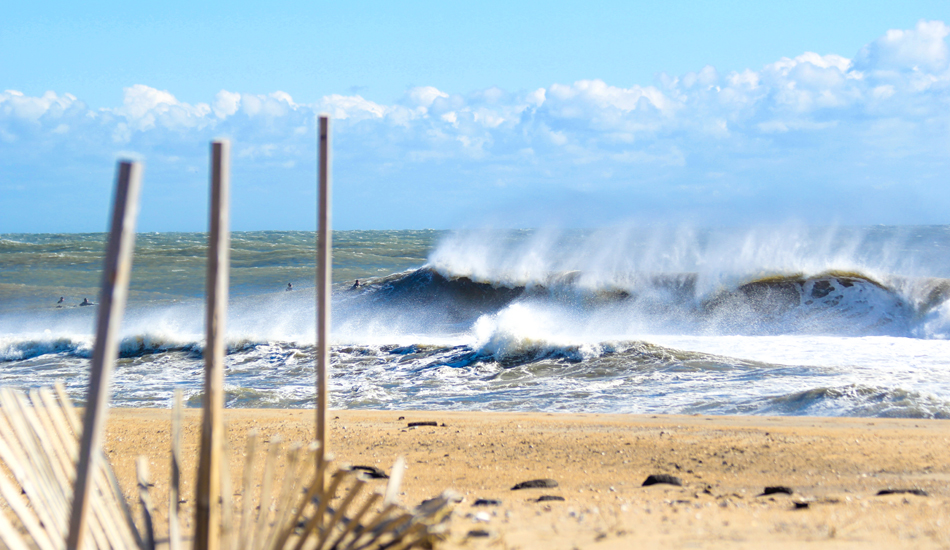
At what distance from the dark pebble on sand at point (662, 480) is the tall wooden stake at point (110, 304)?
421 cm

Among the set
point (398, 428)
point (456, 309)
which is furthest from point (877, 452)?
point (456, 309)

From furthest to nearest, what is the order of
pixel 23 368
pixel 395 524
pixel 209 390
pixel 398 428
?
pixel 23 368
pixel 398 428
pixel 395 524
pixel 209 390

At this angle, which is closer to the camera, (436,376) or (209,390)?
(209,390)

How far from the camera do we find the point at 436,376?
468 inches

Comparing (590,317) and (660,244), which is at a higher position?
(660,244)

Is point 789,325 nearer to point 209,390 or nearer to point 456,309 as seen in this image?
point 456,309

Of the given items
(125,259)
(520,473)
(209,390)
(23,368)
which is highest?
(125,259)

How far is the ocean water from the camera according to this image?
10.1 metres

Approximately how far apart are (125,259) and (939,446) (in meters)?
7.17

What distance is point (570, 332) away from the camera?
15.9 metres

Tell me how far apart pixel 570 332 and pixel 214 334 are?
553 inches

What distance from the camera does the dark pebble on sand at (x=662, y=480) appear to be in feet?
17.3

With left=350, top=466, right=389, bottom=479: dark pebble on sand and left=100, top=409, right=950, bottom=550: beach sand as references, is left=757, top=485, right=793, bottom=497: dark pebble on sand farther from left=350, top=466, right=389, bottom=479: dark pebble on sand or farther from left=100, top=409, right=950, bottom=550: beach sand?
left=350, top=466, right=389, bottom=479: dark pebble on sand

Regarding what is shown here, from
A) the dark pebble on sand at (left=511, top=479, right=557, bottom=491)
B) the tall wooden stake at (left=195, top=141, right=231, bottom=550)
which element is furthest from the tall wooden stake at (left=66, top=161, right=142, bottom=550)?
the dark pebble on sand at (left=511, top=479, right=557, bottom=491)
